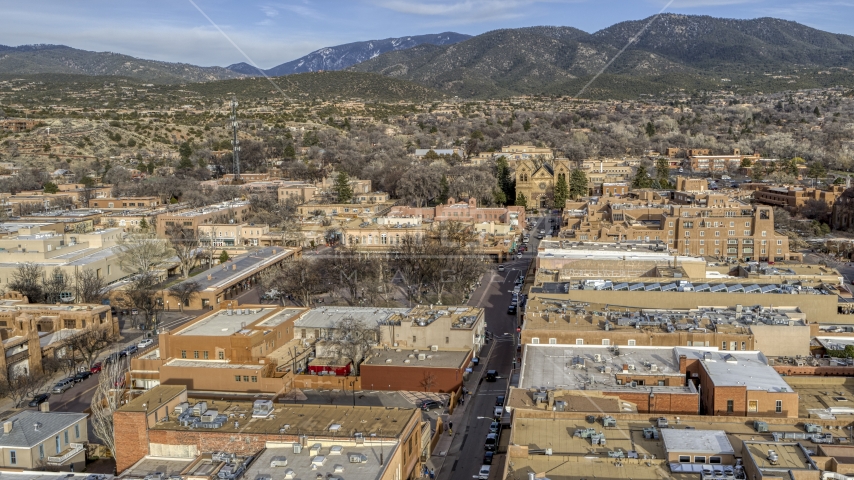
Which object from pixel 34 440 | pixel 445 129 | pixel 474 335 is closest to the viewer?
pixel 34 440

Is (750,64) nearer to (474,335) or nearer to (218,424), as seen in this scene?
(474,335)

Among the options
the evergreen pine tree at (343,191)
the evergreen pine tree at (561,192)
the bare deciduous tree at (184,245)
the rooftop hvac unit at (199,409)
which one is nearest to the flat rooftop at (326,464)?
the rooftop hvac unit at (199,409)

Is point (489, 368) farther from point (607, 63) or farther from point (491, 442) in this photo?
point (607, 63)

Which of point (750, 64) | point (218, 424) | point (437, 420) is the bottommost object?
point (437, 420)

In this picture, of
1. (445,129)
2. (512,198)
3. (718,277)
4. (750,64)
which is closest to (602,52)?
(750,64)

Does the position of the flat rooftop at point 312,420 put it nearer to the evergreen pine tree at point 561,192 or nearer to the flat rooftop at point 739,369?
the flat rooftop at point 739,369

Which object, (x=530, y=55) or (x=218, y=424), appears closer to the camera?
(x=218, y=424)

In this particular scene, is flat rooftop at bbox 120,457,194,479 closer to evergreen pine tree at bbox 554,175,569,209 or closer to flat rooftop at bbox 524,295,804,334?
flat rooftop at bbox 524,295,804,334
